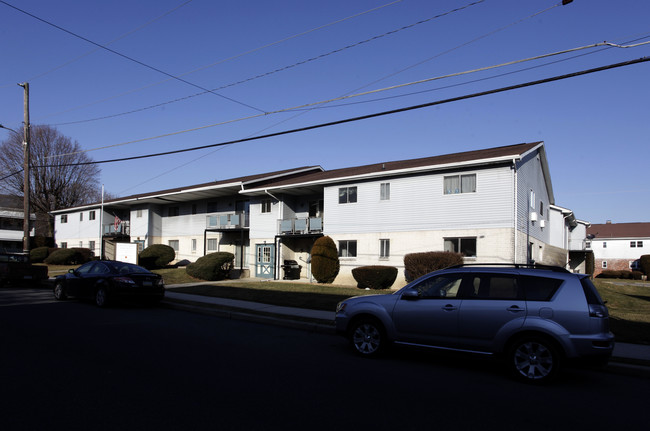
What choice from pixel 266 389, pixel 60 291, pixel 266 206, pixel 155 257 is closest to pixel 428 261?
pixel 266 206

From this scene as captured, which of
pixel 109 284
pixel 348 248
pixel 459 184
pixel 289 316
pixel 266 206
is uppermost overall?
pixel 459 184

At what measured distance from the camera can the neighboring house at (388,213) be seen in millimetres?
20844

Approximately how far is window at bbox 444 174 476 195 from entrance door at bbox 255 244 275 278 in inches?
493

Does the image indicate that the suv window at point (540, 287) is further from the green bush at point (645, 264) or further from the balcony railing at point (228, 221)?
the green bush at point (645, 264)

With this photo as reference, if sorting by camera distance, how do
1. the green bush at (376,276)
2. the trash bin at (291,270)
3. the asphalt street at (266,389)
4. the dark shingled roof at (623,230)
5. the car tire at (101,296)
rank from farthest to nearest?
the dark shingled roof at (623,230) < the trash bin at (291,270) < the green bush at (376,276) < the car tire at (101,296) < the asphalt street at (266,389)

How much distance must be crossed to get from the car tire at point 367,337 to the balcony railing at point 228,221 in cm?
2446

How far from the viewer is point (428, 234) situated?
22562 mm

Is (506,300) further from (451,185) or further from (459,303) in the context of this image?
(451,185)

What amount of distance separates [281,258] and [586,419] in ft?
81.4

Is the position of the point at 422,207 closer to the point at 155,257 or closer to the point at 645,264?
the point at 155,257

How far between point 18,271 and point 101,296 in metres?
9.48

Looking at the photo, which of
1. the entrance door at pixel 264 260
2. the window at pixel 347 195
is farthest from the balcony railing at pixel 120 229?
the window at pixel 347 195

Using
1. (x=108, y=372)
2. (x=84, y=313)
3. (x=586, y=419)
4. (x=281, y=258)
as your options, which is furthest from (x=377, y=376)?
(x=281, y=258)

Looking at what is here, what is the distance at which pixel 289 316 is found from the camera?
1241 cm
